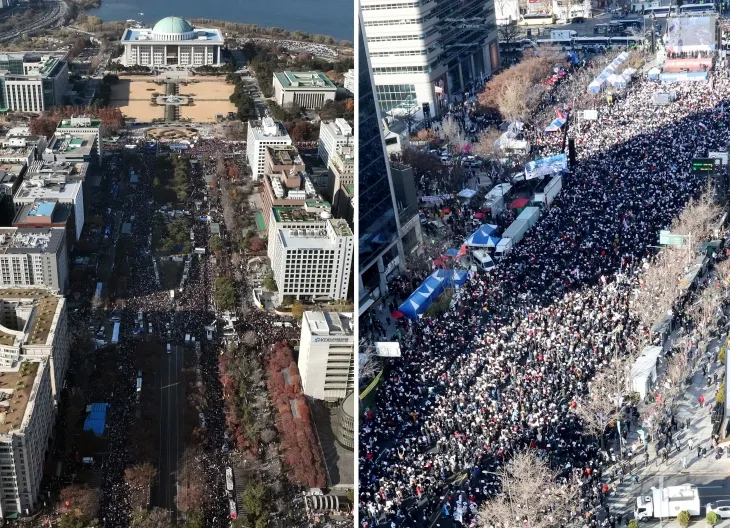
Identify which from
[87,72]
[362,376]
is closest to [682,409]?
[362,376]

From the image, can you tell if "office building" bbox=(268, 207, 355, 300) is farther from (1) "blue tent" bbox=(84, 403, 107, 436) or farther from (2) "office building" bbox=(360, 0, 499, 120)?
(2) "office building" bbox=(360, 0, 499, 120)

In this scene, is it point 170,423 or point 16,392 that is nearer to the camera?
point 16,392

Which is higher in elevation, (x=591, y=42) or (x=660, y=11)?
(x=660, y=11)

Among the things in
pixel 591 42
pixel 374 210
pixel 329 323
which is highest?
pixel 591 42

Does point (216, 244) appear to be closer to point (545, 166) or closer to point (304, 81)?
point (545, 166)

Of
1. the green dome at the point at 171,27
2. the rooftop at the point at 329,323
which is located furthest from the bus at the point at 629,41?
the rooftop at the point at 329,323

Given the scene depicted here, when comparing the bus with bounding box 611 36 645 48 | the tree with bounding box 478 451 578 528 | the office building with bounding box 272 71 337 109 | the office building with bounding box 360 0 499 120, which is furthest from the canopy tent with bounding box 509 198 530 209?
the bus with bounding box 611 36 645 48

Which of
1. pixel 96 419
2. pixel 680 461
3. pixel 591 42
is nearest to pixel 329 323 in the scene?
pixel 96 419
